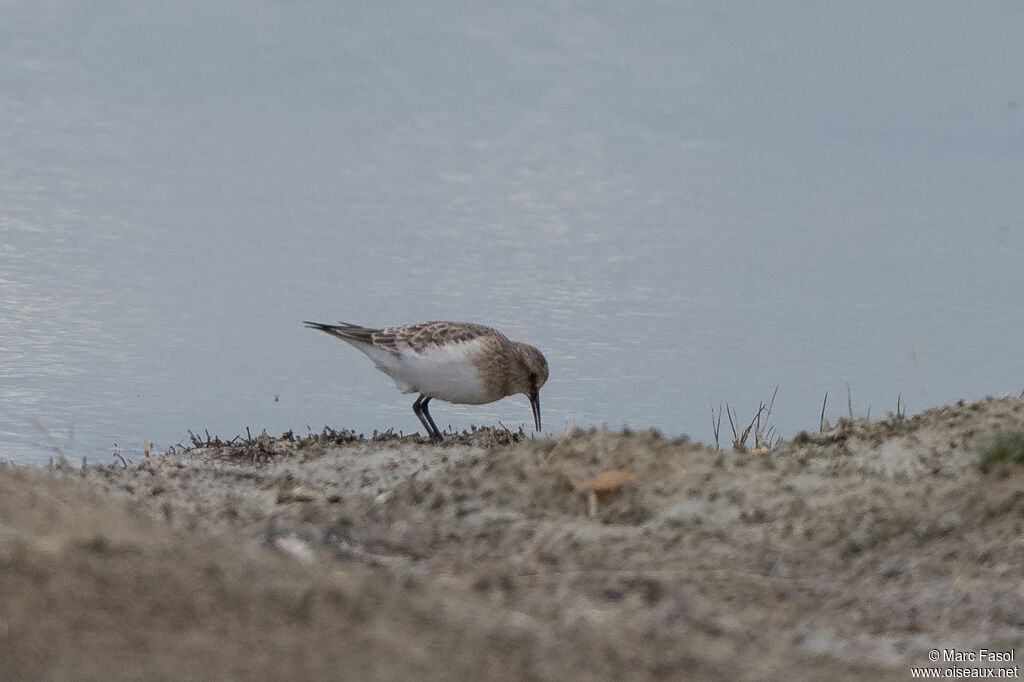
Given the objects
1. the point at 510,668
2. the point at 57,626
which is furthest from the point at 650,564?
the point at 57,626

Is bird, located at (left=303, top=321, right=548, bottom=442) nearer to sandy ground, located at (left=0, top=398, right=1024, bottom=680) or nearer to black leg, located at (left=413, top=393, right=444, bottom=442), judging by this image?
black leg, located at (left=413, top=393, right=444, bottom=442)

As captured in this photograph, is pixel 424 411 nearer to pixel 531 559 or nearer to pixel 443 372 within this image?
pixel 443 372

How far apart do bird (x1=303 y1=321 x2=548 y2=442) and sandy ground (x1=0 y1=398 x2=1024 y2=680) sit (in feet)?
1.95

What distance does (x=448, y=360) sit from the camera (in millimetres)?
10250

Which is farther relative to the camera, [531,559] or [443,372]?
[443,372]

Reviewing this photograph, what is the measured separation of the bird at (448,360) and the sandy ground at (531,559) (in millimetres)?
595

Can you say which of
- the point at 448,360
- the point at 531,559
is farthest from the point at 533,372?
the point at 531,559

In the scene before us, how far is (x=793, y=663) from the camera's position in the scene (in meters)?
4.70

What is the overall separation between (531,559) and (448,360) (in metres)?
4.19

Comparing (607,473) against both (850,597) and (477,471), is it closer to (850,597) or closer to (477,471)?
(477,471)

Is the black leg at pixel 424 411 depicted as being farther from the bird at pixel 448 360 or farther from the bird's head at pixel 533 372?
the bird's head at pixel 533 372

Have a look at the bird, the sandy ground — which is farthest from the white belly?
the sandy ground

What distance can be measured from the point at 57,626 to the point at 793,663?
2.38 m

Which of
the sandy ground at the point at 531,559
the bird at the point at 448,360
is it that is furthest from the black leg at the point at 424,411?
the sandy ground at the point at 531,559
